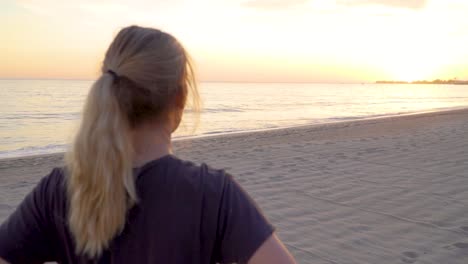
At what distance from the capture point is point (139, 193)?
3.92 ft

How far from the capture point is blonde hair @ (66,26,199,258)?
1205 millimetres

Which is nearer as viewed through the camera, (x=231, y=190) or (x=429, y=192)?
(x=231, y=190)

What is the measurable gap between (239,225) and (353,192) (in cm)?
517

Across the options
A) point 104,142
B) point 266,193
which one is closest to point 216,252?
point 104,142

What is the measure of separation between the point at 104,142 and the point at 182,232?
13.2 inches

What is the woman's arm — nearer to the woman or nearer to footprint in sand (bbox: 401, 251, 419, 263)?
the woman

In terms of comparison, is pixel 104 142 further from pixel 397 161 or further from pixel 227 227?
pixel 397 161

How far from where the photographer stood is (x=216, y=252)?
123 cm

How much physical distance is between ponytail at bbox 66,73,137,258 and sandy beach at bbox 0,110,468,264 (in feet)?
9.34

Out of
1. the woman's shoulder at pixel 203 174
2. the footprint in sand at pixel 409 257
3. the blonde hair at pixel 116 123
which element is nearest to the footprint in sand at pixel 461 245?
the footprint in sand at pixel 409 257

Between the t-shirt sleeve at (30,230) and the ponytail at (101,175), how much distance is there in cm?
9

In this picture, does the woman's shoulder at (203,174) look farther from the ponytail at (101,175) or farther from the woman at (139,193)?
the ponytail at (101,175)

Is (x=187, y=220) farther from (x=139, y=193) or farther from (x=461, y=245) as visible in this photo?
(x=461, y=245)

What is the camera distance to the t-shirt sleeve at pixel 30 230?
1288mm
